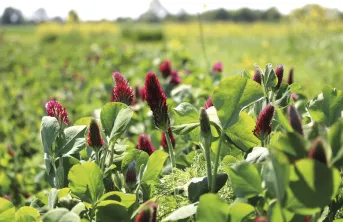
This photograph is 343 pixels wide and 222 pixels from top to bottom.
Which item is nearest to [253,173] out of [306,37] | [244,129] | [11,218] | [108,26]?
[244,129]

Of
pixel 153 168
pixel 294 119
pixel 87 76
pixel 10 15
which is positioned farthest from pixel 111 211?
pixel 10 15

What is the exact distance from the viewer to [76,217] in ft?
2.59

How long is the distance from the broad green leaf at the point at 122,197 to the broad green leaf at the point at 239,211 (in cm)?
22

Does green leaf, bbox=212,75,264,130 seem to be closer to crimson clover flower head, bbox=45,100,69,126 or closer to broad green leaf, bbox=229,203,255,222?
broad green leaf, bbox=229,203,255,222

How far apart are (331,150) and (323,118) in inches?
9.5

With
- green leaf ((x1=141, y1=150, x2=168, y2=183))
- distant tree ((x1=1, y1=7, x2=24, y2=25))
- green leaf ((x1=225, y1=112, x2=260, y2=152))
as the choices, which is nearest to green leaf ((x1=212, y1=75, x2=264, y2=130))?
green leaf ((x1=225, y1=112, x2=260, y2=152))

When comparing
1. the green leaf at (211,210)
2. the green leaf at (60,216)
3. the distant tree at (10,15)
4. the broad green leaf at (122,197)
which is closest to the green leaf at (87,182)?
the broad green leaf at (122,197)

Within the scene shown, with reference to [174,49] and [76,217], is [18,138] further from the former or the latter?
[76,217]

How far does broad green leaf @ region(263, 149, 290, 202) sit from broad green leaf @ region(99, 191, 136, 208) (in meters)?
0.30

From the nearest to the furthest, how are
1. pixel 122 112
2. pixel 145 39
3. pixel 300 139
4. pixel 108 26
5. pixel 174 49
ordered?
pixel 300 139 → pixel 122 112 → pixel 174 49 → pixel 145 39 → pixel 108 26

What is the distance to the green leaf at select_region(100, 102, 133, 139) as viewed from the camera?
1.02m

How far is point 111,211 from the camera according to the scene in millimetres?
896

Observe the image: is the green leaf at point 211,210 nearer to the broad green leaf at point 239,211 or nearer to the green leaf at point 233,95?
the broad green leaf at point 239,211

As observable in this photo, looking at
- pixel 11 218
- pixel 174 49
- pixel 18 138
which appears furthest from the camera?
pixel 174 49
